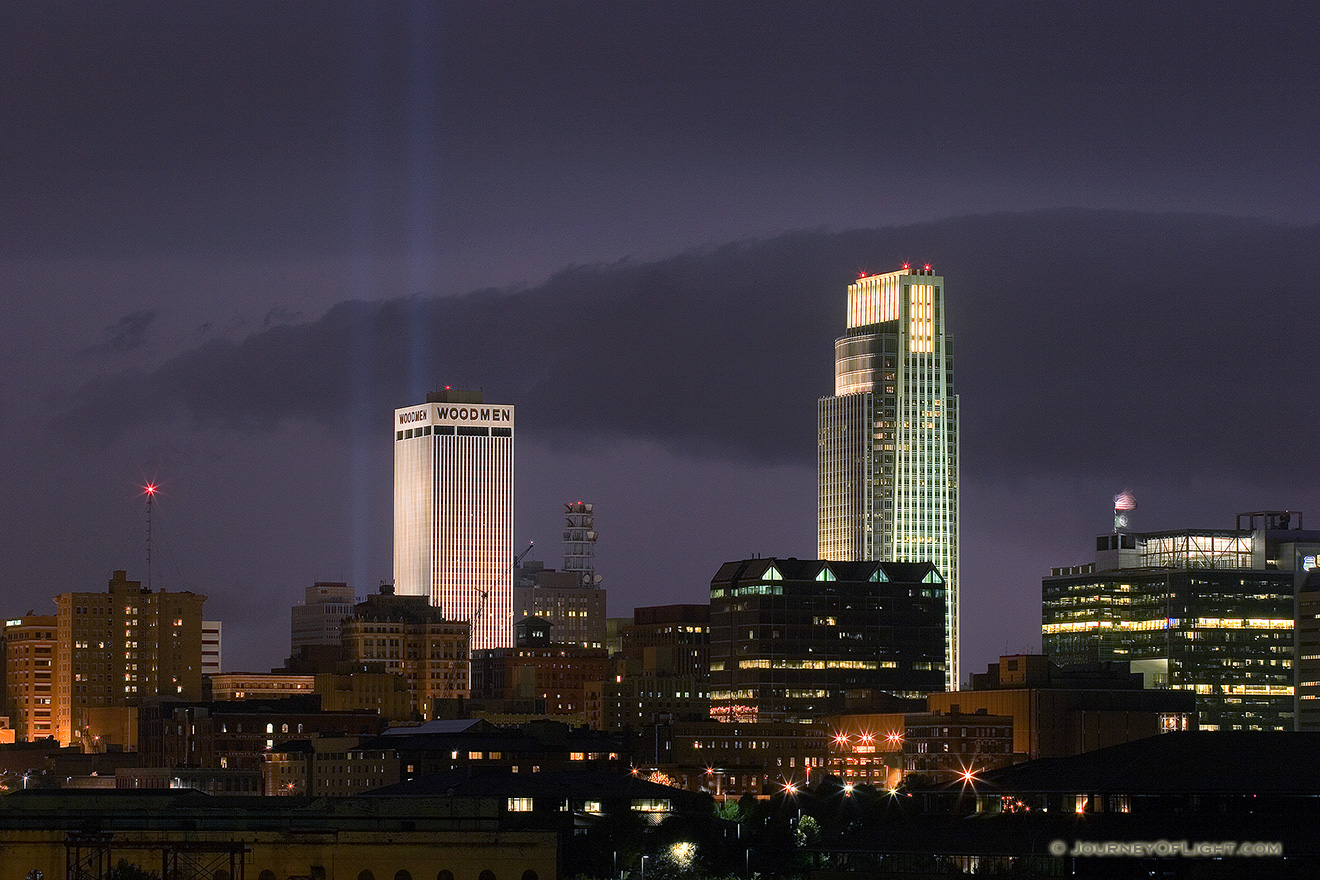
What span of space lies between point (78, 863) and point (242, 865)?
11767 millimetres

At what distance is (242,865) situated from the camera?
198750 mm

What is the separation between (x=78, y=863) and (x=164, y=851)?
6.14 metres

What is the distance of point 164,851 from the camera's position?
654 ft

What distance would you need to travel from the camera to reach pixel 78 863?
651 feet

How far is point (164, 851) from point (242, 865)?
585 cm
